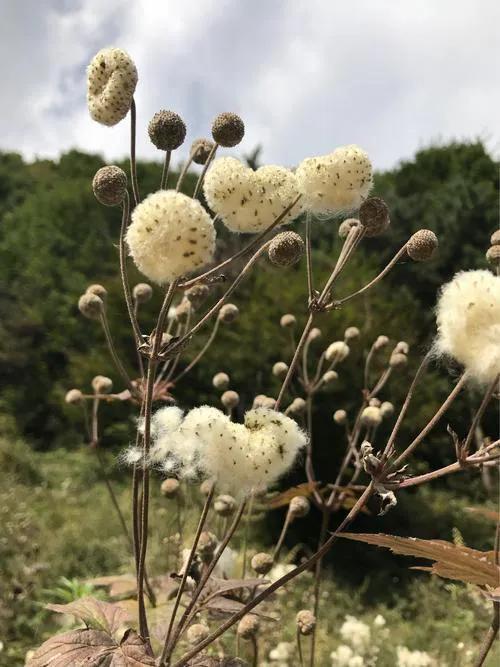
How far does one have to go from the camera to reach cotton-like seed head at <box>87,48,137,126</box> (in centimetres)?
93

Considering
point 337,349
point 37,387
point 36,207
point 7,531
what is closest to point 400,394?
point 7,531

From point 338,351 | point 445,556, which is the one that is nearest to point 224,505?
point 338,351

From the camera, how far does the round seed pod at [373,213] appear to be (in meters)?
1.00

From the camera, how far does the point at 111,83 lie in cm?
93

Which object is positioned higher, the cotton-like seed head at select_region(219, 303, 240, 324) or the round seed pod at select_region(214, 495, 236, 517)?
the cotton-like seed head at select_region(219, 303, 240, 324)

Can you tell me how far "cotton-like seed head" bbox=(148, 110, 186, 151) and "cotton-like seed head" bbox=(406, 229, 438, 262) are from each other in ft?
1.39

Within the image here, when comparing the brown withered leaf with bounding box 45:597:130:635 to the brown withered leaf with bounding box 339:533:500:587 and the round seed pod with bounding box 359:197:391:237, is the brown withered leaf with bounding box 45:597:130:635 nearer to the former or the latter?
the brown withered leaf with bounding box 339:533:500:587

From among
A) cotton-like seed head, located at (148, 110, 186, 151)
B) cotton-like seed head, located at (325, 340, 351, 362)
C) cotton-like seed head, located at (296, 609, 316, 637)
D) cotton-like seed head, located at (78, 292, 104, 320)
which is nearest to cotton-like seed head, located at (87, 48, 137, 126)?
cotton-like seed head, located at (148, 110, 186, 151)

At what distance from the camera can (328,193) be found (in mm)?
958

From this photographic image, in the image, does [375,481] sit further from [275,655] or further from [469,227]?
[469,227]

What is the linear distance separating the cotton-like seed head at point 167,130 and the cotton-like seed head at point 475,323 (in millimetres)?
513

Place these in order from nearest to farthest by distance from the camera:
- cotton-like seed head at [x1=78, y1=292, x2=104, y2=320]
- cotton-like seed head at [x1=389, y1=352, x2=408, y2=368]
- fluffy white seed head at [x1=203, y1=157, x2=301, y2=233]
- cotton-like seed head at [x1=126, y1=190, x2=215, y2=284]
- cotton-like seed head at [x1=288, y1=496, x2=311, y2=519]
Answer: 1. cotton-like seed head at [x1=126, y1=190, x2=215, y2=284]
2. fluffy white seed head at [x1=203, y1=157, x2=301, y2=233]
3. cotton-like seed head at [x1=78, y1=292, x2=104, y2=320]
4. cotton-like seed head at [x1=288, y1=496, x2=311, y2=519]
5. cotton-like seed head at [x1=389, y1=352, x2=408, y2=368]

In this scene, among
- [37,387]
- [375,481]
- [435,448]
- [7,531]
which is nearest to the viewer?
[375,481]

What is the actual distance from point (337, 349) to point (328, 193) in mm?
966
